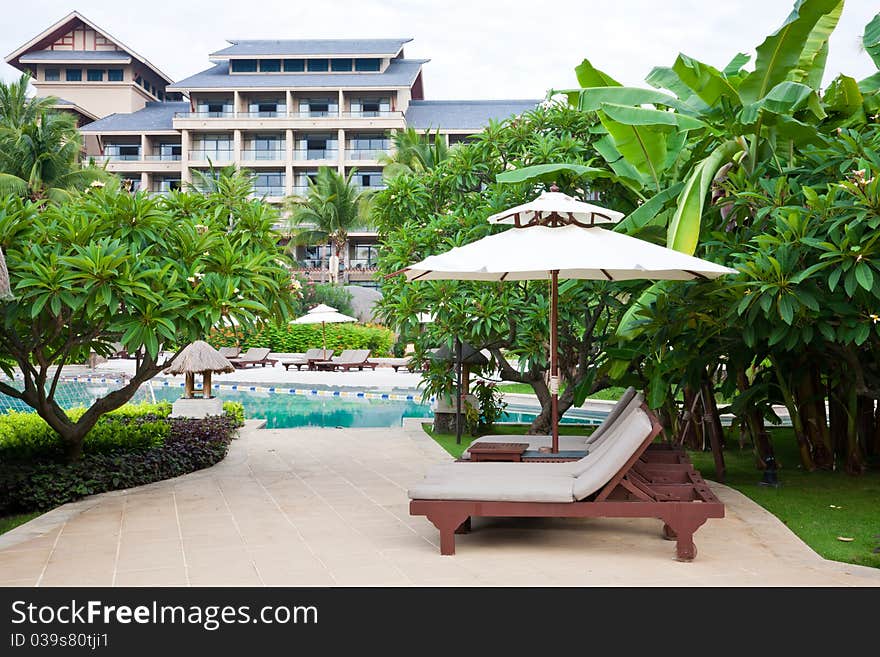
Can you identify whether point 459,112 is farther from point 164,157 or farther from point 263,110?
point 164,157

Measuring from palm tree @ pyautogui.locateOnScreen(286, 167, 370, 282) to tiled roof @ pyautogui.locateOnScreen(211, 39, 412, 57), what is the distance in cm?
1309

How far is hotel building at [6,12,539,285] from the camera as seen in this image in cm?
5009

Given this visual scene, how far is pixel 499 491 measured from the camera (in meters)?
5.56

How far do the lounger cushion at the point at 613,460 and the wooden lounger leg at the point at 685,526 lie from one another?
1.52ft

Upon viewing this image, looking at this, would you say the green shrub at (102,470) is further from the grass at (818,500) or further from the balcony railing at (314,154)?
the balcony railing at (314,154)

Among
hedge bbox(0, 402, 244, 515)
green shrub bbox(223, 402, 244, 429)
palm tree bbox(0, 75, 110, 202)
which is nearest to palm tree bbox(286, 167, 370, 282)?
palm tree bbox(0, 75, 110, 202)

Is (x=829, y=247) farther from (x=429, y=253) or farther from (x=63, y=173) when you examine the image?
(x=63, y=173)

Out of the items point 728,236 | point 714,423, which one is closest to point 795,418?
point 714,423

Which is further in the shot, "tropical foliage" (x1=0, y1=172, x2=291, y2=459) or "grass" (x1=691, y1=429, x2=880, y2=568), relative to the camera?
"tropical foliage" (x1=0, y1=172, x2=291, y2=459)

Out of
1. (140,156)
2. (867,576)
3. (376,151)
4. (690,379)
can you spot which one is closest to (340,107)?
(376,151)

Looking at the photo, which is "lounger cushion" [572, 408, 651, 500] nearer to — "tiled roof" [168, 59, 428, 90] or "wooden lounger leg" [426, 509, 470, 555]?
"wooden lounger leg" [426, 509, 470, 555]

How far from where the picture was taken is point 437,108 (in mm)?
53344

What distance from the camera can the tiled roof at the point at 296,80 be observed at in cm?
5050

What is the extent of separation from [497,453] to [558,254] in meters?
1.83
